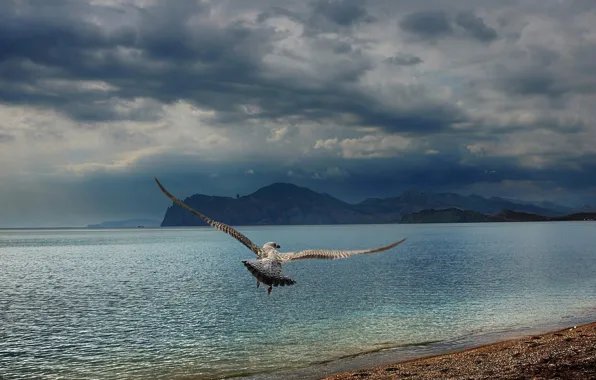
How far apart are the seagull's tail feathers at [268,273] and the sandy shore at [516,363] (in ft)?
33.2

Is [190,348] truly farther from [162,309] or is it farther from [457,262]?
[457,262]

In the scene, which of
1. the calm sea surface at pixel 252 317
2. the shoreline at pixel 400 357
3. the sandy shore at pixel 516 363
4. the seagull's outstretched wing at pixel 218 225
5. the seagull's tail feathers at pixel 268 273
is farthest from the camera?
the calm sea surface at pixel 252 317

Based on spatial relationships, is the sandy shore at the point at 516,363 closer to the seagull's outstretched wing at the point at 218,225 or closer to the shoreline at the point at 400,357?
the shoreline at the point at 400,357

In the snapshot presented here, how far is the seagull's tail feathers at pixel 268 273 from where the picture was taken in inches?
827

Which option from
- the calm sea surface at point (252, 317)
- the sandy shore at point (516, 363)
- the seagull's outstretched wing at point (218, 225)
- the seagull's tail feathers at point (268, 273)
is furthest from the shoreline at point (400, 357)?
the seagull's outstretched wing at point (218, 225)

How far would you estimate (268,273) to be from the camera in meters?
21.3

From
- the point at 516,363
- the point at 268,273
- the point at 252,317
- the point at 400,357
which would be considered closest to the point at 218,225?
the point at 268,273

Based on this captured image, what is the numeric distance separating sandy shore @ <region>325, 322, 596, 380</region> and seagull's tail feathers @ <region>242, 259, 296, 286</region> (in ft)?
33.2

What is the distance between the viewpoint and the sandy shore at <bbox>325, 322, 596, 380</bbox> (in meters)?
22.8

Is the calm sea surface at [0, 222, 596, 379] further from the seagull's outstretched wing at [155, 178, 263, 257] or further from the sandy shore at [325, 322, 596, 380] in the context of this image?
the seagull's outstretched wing at [155, 178, 263, 257]

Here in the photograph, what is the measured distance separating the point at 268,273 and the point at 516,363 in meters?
13.8

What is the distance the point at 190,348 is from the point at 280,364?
981 cm

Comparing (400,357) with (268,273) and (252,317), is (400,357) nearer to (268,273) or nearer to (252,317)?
(268,273)

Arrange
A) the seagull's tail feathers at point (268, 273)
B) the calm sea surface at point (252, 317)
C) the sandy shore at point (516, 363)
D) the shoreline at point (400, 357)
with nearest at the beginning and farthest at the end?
the seagull's tail feathers at point (268, 273) → the sandy shore at point (516, 363) → the shoreline at point (400, 357) → the calm sea surface at point (252, 317)
